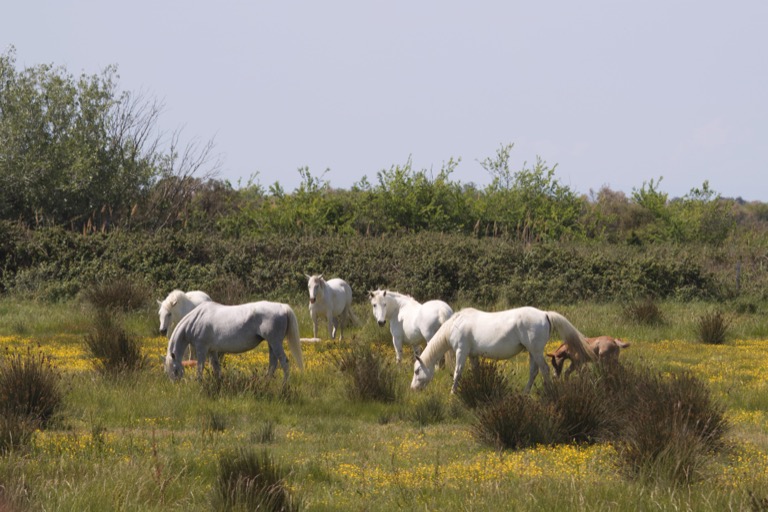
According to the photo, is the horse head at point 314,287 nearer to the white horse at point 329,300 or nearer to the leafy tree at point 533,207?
the white horse at point 329,300

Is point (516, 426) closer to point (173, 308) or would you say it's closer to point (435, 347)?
point (435, 347)

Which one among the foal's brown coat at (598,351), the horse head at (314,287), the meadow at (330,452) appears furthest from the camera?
the horse head at (314,287)

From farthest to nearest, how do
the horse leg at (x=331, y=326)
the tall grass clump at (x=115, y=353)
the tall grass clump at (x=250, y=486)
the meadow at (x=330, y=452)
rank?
the horse leg at (x=331, y=326) < the tall grass clump at (x=115, y=353) < the meadow at (x=330, y=452) < the tall grass clump at (x=250, y=486)

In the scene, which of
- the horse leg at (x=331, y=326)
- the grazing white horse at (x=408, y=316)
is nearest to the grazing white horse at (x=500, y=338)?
the grazing white horse at (x=408, y=316)

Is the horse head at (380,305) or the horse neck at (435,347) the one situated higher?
the horse head at (380,305)

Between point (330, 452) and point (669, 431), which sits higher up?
point (669, 431)

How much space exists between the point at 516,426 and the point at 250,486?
376 cm

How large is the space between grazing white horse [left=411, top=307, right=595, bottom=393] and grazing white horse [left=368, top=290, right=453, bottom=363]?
162cm

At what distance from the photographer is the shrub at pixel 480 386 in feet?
36.9

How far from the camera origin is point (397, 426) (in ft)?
35.5

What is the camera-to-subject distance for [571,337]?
12266 mm

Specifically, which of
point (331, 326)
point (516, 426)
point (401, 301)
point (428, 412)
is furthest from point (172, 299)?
point (516, 426)

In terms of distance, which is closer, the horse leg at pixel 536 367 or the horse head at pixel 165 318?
the horse leg at pixel 536 367

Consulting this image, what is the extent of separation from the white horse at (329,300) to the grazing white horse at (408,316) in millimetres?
3160
